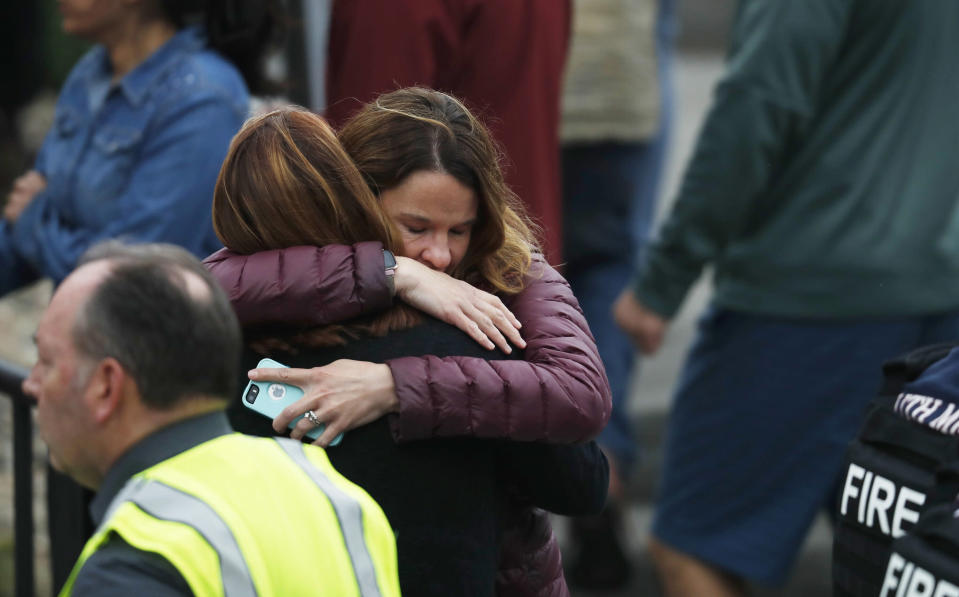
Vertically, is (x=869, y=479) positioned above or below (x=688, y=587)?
above

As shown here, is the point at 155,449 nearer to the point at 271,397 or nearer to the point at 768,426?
the point at 271,397

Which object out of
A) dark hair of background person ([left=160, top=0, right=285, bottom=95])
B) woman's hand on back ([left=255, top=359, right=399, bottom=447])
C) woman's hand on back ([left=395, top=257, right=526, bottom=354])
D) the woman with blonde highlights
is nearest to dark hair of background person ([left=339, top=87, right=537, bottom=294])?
the woman with blonde highlights

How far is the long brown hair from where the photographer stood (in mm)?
1969

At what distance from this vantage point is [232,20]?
133 inches

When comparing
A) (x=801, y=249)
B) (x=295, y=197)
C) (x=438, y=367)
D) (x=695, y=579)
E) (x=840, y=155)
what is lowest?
(x=695, y=579)

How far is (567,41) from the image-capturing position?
362cm

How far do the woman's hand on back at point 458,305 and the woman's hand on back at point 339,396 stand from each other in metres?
0.12

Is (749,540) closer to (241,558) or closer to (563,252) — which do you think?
(563,252)

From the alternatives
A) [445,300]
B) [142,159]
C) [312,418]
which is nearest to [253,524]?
[312,418]

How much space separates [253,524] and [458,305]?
55 cm

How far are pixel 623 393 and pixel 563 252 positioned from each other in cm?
51

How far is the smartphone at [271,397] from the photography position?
1.92m

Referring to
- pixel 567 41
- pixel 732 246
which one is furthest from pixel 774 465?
pixel 567 41

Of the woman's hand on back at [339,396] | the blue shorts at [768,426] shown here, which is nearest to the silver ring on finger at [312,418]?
the woman's hand on back at [339,396]
